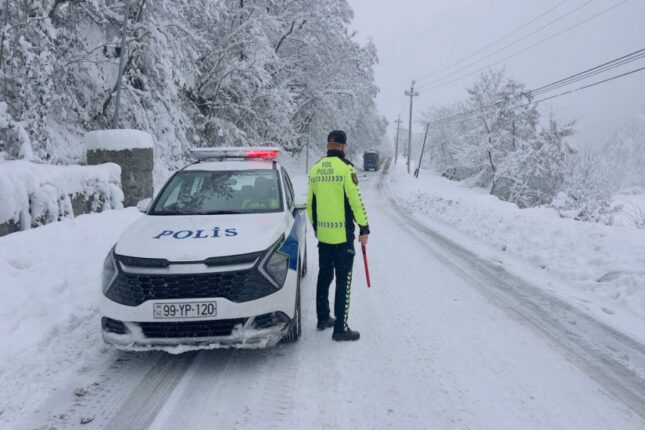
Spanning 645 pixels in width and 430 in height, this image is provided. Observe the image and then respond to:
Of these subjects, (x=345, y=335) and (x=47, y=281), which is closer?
(x=345, y=335)

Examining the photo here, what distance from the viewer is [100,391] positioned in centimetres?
344

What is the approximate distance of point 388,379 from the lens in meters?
3.68

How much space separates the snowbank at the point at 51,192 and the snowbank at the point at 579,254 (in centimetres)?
740

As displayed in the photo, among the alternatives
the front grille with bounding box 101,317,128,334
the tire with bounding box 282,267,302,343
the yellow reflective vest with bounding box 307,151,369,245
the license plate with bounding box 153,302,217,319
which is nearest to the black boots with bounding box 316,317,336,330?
the tire with bounding box 282,267,302,343

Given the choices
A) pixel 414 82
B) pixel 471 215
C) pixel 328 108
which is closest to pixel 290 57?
pixel 328 108

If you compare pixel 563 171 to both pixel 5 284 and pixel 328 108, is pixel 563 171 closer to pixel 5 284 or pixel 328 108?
pixel 328 108

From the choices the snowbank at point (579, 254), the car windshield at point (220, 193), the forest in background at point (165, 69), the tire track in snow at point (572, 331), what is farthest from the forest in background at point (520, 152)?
the car windshield at point (220, 193)

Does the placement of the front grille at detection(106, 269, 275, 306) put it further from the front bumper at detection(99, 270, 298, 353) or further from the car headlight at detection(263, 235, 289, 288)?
the car headlight at detection(263, 235, 289, 288)

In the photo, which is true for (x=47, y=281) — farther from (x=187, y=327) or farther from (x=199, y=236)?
(x=187, y=327)

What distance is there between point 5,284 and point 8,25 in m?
7.56

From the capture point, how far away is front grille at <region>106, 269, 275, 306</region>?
3574 millimetres

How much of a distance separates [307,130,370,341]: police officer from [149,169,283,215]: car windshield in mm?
626

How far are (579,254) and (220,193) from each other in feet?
19.9

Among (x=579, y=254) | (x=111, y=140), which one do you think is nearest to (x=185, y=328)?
(x=579, y=254)
